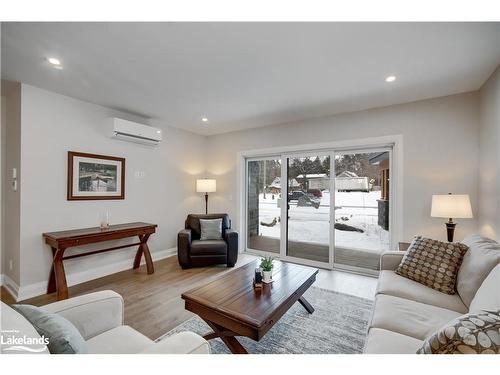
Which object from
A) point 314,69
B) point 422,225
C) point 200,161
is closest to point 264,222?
point 200,161

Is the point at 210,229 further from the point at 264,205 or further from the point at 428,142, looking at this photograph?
the point at 428,142

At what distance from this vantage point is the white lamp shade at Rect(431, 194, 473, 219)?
2342mm

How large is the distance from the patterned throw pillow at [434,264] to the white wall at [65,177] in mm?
3680

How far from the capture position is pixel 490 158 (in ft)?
7.56

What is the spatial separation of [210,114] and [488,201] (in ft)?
11.9

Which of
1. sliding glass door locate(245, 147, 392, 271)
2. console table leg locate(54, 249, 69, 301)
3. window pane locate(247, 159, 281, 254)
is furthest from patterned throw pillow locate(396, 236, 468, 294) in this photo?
console table leg locate(54, 249, 69, 301)

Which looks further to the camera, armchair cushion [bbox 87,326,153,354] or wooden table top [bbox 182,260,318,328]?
wooden table top [bbox 182,260,318,328]

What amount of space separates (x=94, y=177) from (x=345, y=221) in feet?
12.7

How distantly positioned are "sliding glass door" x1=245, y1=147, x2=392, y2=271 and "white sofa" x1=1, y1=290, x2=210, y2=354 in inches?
122

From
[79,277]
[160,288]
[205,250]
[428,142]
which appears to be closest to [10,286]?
[79,277]

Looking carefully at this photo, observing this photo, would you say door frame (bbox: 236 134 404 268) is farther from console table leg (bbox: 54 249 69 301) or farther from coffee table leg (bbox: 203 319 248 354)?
console table leg (bbox: 54 249 69 301)

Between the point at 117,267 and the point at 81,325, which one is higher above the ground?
the point at 81,325

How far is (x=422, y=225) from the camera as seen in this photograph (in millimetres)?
2947
